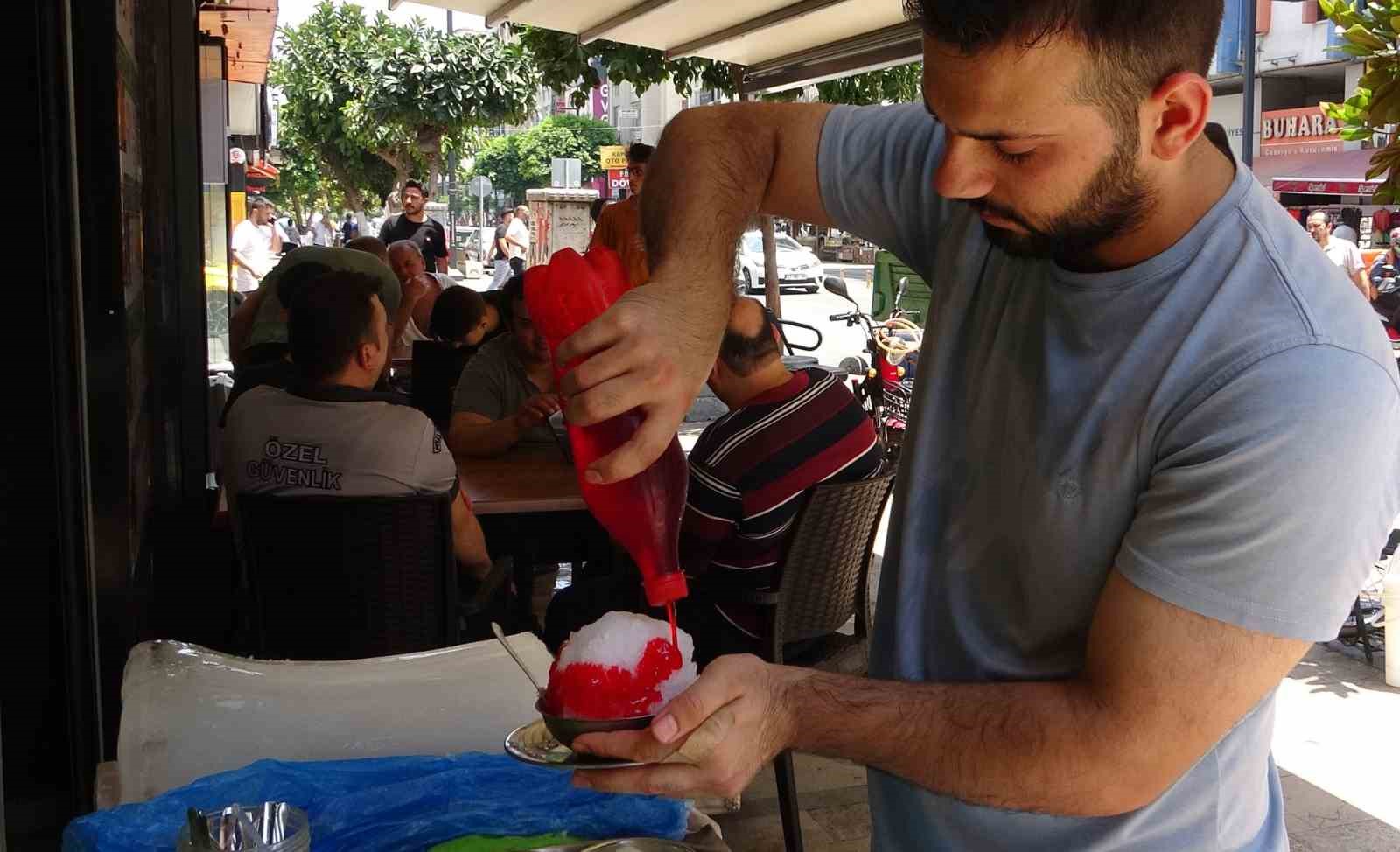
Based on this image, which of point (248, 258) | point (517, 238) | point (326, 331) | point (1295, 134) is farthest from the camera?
point (1295, 134)

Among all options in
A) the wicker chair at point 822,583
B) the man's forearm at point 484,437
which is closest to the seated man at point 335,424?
the wicker chair at point 822,583

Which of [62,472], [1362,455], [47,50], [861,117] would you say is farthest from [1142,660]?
[47,50]

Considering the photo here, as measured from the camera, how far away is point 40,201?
226 cm

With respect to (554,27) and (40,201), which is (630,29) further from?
(40,201)

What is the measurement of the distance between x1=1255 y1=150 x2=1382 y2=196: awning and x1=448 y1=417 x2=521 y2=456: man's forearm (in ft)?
73.5

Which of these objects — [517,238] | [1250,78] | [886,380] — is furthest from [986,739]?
[517,238]

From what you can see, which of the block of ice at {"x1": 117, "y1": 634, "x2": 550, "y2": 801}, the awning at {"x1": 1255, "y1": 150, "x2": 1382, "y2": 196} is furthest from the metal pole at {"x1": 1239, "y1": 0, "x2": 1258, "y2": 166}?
the awning at {"x1": 1255, "y1": 150, "x2": 1382, "y2": 196}

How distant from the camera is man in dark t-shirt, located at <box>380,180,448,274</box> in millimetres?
12086

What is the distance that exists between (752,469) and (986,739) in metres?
2.52

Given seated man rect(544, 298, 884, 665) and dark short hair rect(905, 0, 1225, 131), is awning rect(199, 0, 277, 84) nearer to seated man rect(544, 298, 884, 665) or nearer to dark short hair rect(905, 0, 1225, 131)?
seated man rect(544, 298, 884, 665)

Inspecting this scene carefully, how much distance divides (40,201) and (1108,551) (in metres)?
1.86

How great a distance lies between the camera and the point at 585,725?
124cm

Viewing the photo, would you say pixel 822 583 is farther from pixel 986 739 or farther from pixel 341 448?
pixel 986 739

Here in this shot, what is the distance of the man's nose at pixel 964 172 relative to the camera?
4.09ft
